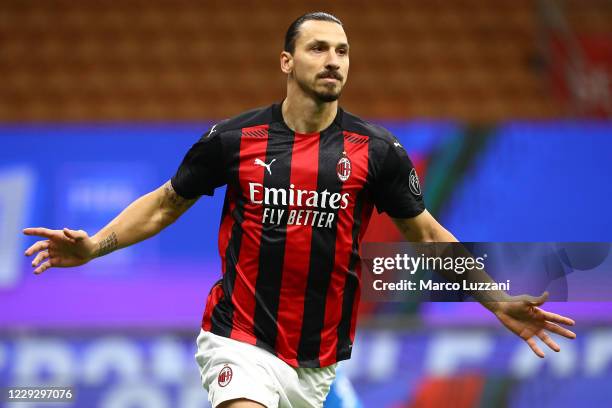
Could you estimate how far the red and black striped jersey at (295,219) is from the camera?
358cm

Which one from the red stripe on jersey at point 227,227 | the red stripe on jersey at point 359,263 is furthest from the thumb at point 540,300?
the red stripe on jersey at point 227,227

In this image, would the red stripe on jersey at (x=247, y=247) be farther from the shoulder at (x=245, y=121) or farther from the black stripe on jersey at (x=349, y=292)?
the black stripe on jersey at (x=349, y=292)

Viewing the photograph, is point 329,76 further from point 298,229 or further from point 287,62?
point 298,229

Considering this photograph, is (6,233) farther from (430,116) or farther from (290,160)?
(430,116)

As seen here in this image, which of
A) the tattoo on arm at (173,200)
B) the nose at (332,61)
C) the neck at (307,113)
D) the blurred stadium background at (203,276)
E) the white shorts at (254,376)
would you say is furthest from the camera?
the blurred stadium background at (203,276)

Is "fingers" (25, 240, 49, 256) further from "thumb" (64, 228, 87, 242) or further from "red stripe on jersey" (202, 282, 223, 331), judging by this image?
"red stripe on jersey" (202, 282, 223, 331)

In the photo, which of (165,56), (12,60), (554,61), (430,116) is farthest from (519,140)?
(12,60)

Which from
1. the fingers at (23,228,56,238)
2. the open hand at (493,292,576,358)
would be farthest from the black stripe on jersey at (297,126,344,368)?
the fingers at (23,228,56,238)

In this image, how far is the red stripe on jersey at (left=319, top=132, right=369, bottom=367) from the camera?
3.62 meters

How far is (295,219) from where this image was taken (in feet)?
11.8

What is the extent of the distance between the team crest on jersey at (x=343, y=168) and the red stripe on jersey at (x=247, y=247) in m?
0.28

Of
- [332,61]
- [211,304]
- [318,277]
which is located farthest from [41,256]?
[332,61]

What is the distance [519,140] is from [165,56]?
4.34 m

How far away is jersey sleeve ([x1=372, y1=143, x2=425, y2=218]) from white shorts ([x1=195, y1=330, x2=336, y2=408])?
0.66 m
